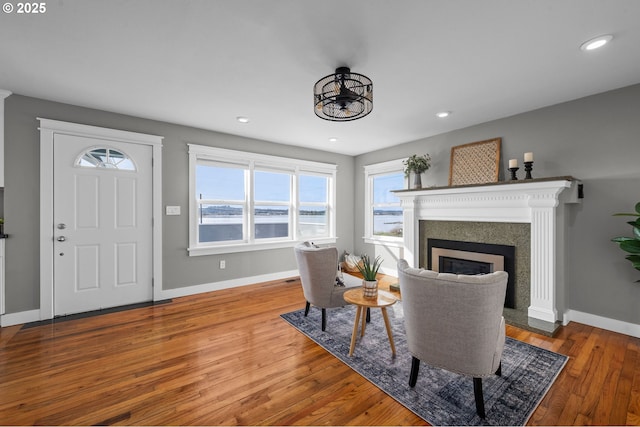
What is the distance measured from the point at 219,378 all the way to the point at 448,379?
170 cm

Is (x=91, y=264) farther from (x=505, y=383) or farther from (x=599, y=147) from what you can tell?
(x=599, y=147)

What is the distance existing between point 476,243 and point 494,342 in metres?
2.21

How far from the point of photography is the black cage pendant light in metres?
2.20

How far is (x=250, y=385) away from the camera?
1.94 m

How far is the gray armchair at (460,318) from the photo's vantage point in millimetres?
1580

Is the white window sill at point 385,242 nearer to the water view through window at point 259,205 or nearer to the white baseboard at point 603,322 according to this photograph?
the water view through window at point 259,205

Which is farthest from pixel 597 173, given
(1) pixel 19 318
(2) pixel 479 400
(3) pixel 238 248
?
(1) pixel 19 318

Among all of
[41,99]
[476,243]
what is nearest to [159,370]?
[41,99]

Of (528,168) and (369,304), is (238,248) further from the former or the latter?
(528,168)

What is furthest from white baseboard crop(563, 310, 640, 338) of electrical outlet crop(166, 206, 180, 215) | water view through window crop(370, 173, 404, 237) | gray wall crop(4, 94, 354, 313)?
electrical outlet crop(166, 206, 180, 215)

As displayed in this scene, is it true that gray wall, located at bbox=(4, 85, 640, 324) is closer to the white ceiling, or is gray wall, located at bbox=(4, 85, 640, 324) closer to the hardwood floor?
the white ceiling

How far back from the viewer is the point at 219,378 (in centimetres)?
202

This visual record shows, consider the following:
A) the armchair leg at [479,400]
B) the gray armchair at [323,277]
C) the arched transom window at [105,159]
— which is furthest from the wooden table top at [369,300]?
the arched transom window at [105,159]

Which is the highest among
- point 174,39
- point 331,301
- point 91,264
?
point 174,39
